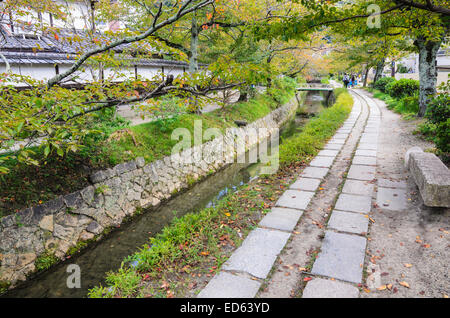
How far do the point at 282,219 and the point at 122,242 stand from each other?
3.94m

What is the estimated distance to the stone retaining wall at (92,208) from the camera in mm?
5246

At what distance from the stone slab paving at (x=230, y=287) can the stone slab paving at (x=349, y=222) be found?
6.50ft

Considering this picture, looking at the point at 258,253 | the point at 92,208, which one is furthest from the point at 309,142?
the point at 92,208

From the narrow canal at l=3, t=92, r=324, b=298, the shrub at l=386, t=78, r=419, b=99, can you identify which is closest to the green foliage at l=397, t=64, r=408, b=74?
the shrub at l=386, t=78, r=419, b=99

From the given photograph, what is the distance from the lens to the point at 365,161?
8148 mm

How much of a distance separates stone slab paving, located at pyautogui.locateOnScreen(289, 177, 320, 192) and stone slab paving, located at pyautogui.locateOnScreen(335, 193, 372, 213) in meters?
0.71

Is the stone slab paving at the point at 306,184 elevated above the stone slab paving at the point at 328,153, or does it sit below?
below

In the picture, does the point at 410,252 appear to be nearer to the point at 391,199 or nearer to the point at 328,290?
the point at 328,290

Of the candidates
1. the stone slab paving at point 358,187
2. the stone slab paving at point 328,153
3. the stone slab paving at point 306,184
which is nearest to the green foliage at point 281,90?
the stone slab paving at point 328,153

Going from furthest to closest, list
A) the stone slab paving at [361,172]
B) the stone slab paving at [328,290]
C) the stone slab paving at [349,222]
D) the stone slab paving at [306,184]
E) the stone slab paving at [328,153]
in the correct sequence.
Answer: the stone slab paving at [328,153] < the stone slab paving at [361,172] < the stone slab paving at [306,184] < the stone slab paving at [349,222] < the stone slab paving at [328,290]

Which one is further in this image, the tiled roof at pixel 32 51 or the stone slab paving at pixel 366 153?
the tiled roof at pixel 32 51

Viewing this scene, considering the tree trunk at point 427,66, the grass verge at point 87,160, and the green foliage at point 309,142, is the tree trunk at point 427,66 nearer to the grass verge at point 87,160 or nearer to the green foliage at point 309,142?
the green foliage at point 309,142
